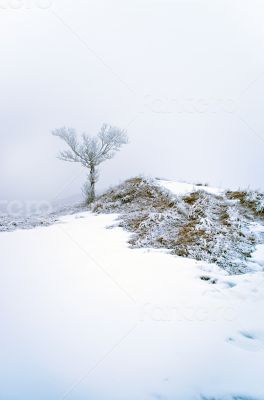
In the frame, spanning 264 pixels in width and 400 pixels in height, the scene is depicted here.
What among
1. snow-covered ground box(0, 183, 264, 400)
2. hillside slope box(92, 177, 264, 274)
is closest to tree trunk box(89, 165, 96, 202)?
hillside slope box(92, 177, 264, 274)

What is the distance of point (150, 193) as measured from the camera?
36.6 feet

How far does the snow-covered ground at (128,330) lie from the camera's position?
2.73m

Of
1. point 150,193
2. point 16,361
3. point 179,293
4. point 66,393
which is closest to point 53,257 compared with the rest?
point 179,293

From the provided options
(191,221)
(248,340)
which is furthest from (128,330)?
(191,221)

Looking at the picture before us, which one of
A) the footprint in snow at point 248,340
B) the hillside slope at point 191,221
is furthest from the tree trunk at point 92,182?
the footprint in snow at point 248,340

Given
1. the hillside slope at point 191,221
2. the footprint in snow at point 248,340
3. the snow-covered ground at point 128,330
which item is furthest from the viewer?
the hillside slope at point 191,221

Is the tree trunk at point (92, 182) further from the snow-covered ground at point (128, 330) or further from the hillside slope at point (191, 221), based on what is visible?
the snow-covered ground at point (128, 330)

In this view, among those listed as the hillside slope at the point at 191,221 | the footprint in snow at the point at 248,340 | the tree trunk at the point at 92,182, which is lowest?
the tree trunk at the point at 92,182

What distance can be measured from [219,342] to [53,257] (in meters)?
3.44

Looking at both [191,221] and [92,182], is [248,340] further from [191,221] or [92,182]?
[92,182]

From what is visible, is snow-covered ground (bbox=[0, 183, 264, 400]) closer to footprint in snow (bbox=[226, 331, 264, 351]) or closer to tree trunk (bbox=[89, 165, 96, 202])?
footprint in snow (bbox=[226, 331, 264, 351])

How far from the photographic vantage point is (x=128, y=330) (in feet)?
11.2

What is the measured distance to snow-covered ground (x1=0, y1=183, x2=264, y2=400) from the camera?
273 cm

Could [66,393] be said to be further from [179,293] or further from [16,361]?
[179,293]
